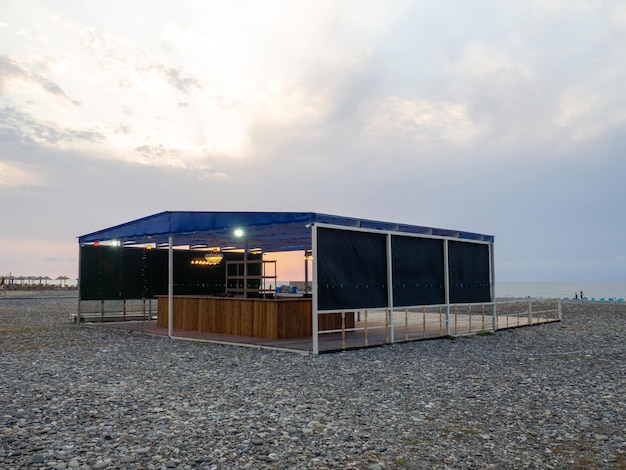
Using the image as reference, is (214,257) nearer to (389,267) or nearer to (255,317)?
(255,317)

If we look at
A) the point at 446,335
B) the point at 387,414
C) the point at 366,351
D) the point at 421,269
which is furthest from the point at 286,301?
the point at 387,414

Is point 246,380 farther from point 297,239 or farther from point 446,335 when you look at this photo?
point 297,239

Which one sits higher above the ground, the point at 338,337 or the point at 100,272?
the point at 100,272

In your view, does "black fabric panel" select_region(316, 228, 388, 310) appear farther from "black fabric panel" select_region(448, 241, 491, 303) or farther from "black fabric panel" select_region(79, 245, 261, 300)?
"black fabric panel" select_region(79, 245, 261, 300)

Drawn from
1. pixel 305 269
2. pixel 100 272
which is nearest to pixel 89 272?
pixel 100 272

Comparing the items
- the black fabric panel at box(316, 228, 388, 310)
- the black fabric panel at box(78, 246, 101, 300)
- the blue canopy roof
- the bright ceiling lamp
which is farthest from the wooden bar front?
the black fabric panel at box(78, 246, 101, 300)

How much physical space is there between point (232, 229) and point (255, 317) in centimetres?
265

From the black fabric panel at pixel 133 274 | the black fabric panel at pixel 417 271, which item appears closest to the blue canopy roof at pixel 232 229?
the black fabric panel at pixel 417 271

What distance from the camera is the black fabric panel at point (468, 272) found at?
16.2 meters

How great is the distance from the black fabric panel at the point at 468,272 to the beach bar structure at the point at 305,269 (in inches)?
1.3

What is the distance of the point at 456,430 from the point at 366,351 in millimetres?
6353

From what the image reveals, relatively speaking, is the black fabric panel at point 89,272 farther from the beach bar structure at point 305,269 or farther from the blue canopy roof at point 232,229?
the blue canopy roof at point 232,229

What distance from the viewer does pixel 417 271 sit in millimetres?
14828

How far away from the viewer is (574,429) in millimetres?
6094
